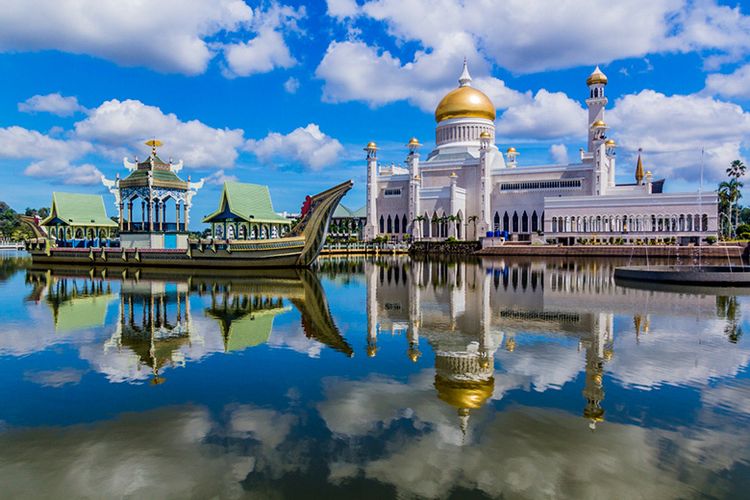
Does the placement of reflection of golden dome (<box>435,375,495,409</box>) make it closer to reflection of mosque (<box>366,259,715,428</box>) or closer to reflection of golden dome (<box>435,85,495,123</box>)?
reflection of mosque (<box>366,259,715,428</box>)

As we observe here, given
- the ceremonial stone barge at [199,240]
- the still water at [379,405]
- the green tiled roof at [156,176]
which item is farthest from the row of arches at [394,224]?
the still water at [379,405]

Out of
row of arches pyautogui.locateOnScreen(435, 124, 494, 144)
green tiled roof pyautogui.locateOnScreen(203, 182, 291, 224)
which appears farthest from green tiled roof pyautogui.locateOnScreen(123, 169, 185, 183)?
row of arches pyautogui.locateOnScreen(435, 124, 494, 144)

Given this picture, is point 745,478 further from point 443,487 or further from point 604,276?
point 604,276

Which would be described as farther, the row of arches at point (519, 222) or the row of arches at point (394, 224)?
the row of arches at point (394, 224)

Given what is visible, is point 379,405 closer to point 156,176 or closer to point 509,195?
point 156,176

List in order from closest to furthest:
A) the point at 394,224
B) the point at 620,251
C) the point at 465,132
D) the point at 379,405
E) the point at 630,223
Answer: the point at 379,405 < the point at 620,251 < the point at 630,223 < the point at 394,224 < the point at 465,132

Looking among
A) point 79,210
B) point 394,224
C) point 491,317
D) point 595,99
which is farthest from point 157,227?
point 595,99

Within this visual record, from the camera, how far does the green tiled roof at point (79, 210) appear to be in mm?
49469

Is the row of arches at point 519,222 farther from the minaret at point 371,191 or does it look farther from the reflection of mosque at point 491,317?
the reflection of mosque at point 491,317

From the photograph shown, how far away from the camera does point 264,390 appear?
773cm

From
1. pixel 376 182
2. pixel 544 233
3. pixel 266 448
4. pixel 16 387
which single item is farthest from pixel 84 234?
pixel 266 448

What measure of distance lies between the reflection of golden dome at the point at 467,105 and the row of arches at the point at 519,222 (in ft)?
44.9

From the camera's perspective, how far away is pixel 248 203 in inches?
1438

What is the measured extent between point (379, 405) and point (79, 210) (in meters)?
52.9
